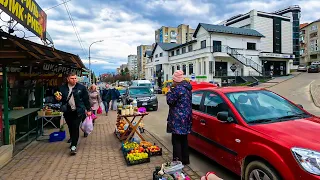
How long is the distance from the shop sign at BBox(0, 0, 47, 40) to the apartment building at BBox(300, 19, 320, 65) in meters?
79.7

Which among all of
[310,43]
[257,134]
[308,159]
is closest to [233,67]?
[257,134]

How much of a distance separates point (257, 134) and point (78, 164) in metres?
3.41

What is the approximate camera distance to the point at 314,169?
249 centimetres

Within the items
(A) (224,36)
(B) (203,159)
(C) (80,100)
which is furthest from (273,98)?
(A) (224,36)

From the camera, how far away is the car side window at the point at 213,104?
4.27 m

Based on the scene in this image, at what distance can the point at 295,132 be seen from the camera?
3043mm

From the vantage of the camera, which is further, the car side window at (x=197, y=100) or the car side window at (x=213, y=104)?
the car side window at (x=197, y=100)

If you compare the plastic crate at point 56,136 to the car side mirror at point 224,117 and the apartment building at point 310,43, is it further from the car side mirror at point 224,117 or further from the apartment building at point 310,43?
the apartment building at point 310,43

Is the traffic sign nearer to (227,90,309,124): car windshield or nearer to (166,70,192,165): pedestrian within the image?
(227,90,309,124): car windshield

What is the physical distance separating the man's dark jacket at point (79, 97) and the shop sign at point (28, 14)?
1.70 m

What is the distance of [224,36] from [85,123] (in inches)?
1338

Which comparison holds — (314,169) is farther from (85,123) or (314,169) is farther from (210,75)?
(210,75)

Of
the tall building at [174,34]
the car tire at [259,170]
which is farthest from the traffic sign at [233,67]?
the tall building at [174,34]

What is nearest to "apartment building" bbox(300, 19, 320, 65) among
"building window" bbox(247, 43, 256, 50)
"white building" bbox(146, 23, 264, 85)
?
"building window" bbox(247, 43, 256, 50)
